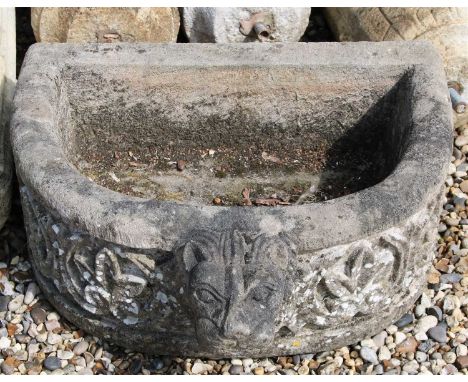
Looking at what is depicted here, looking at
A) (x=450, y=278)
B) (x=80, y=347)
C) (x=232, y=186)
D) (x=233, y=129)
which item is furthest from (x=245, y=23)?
(x=80, y=347)

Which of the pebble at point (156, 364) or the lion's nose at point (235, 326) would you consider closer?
the lion's nose at point (235, 326)

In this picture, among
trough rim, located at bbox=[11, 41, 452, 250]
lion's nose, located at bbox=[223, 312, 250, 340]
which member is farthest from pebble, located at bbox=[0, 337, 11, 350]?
lion's nose, located at bbox=[223, 312, 250, 340]

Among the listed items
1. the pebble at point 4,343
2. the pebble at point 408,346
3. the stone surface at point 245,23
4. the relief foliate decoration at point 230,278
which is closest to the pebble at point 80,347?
the relief foliate decoration at point 230,278

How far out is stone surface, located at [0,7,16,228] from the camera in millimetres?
3641

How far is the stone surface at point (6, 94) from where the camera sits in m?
3.64

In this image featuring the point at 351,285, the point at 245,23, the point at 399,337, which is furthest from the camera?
the point at 245,23

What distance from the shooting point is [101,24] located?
13.4 ft

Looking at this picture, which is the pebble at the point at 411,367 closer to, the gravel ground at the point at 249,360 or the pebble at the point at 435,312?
the gravel ground at the point at 249,360

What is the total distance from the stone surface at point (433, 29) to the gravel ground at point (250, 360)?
101 cm

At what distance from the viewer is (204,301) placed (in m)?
2.76

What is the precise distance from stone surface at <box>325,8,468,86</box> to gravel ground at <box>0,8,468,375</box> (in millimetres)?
1006

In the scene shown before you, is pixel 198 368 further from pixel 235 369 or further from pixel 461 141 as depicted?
pixel 461 141

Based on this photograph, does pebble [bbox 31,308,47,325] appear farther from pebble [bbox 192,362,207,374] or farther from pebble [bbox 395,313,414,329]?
pebble [bbox 395,313,414,329]

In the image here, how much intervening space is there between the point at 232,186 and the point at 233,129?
0.24 meters
